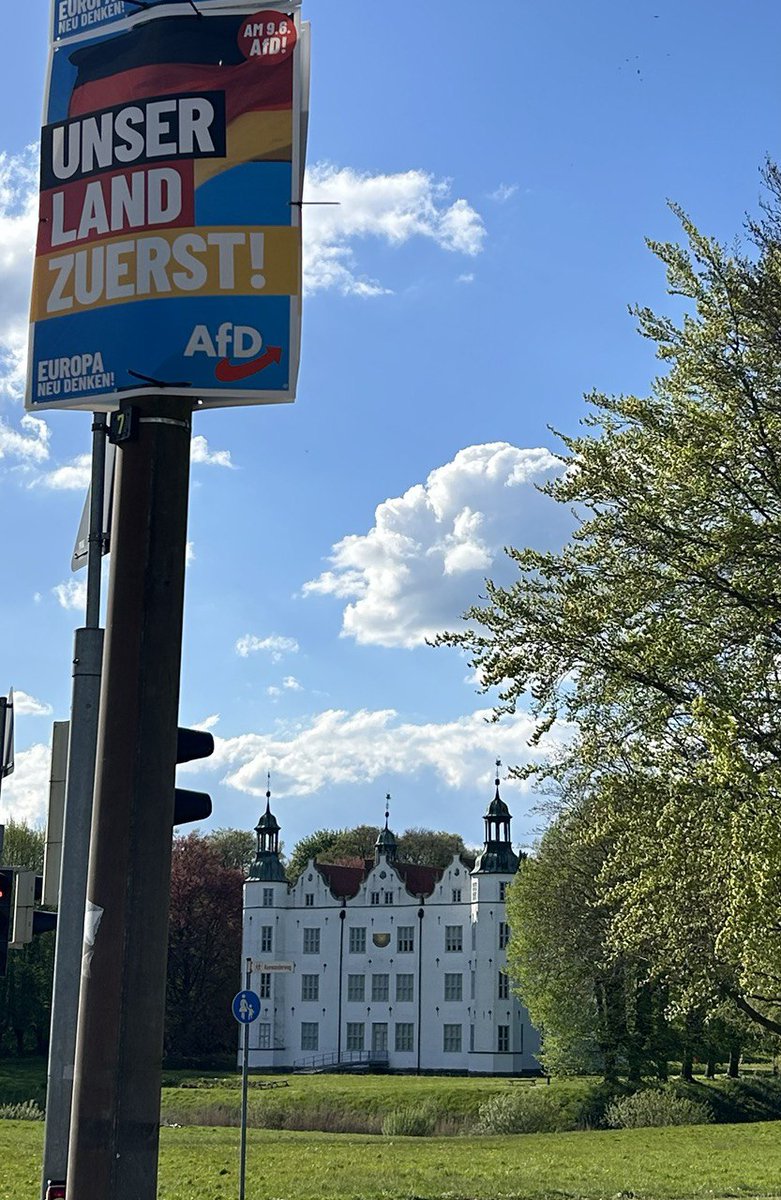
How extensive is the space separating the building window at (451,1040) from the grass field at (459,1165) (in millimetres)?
47350

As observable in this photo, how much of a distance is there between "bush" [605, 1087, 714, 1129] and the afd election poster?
152ft

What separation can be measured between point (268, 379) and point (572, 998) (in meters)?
53.1

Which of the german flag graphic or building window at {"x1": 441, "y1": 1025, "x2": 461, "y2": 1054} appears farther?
building window at {"x1": 441, "y1": 1025, "x2": 461, "y2": 1054}

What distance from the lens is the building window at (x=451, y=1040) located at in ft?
296

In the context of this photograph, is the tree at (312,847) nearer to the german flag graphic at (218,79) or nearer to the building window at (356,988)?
the building window at (356,988)

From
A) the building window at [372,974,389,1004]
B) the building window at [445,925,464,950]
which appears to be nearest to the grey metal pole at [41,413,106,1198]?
the building window at [445,925,464,950]

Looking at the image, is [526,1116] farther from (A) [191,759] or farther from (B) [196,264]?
(B) [196,264]

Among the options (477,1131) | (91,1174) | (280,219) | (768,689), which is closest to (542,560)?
(768,689)

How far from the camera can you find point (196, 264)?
717cm

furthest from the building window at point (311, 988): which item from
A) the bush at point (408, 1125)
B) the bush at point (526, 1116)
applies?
the bush at point (408, 1125)

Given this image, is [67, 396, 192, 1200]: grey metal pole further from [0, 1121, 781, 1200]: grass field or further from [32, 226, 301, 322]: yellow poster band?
[0, 1121, 781, 1200]: grass field

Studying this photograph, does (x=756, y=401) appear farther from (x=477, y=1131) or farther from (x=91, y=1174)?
(x=477, y=1131)

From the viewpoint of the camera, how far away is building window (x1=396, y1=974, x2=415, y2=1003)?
93438mm

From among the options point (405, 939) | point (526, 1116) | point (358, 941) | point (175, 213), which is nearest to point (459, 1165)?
point (526, 1116)
